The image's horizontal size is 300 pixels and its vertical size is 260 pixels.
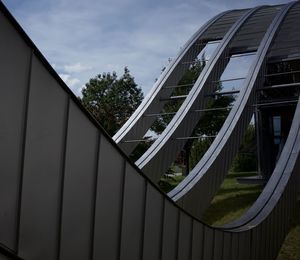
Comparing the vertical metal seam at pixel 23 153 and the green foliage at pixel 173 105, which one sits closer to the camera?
the vertical metal seam at pixel 23 153

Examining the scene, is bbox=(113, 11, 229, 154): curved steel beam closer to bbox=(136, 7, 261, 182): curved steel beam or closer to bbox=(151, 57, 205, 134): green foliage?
bbox=(136, 7, 261, 182): curved steel beam

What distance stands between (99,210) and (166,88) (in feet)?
45.0

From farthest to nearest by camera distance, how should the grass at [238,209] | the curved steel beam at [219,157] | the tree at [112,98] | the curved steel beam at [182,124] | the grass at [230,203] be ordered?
the tree at [112,98], the curved steel beam at [182,124], the grass at [230,203], the curved steel beam at [219,157], the grass at [238,209]

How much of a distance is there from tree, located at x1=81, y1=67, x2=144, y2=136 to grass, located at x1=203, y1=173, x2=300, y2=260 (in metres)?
9.37

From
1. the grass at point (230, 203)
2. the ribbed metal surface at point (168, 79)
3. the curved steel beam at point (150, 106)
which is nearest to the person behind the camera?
the grass at point (230, 203)

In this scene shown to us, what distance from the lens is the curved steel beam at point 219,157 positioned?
10695mm

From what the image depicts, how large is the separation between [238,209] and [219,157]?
8.13 ft

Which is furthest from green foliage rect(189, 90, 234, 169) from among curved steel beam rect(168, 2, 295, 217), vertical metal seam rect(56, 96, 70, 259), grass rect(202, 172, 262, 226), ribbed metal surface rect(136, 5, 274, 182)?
vertical metal seam rect(56, 96, 70, 259)

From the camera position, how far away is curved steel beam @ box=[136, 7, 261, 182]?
13.4 meters

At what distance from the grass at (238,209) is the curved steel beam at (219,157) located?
56.8 inches

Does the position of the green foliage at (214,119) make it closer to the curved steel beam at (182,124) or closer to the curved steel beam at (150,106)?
the curved steel beam at (150,106)

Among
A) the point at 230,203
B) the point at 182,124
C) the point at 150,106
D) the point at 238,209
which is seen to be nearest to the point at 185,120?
the point at 182,124

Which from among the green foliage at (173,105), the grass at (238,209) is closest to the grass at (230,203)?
the grass at (238,209)

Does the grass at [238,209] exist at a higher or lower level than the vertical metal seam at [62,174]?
lower
